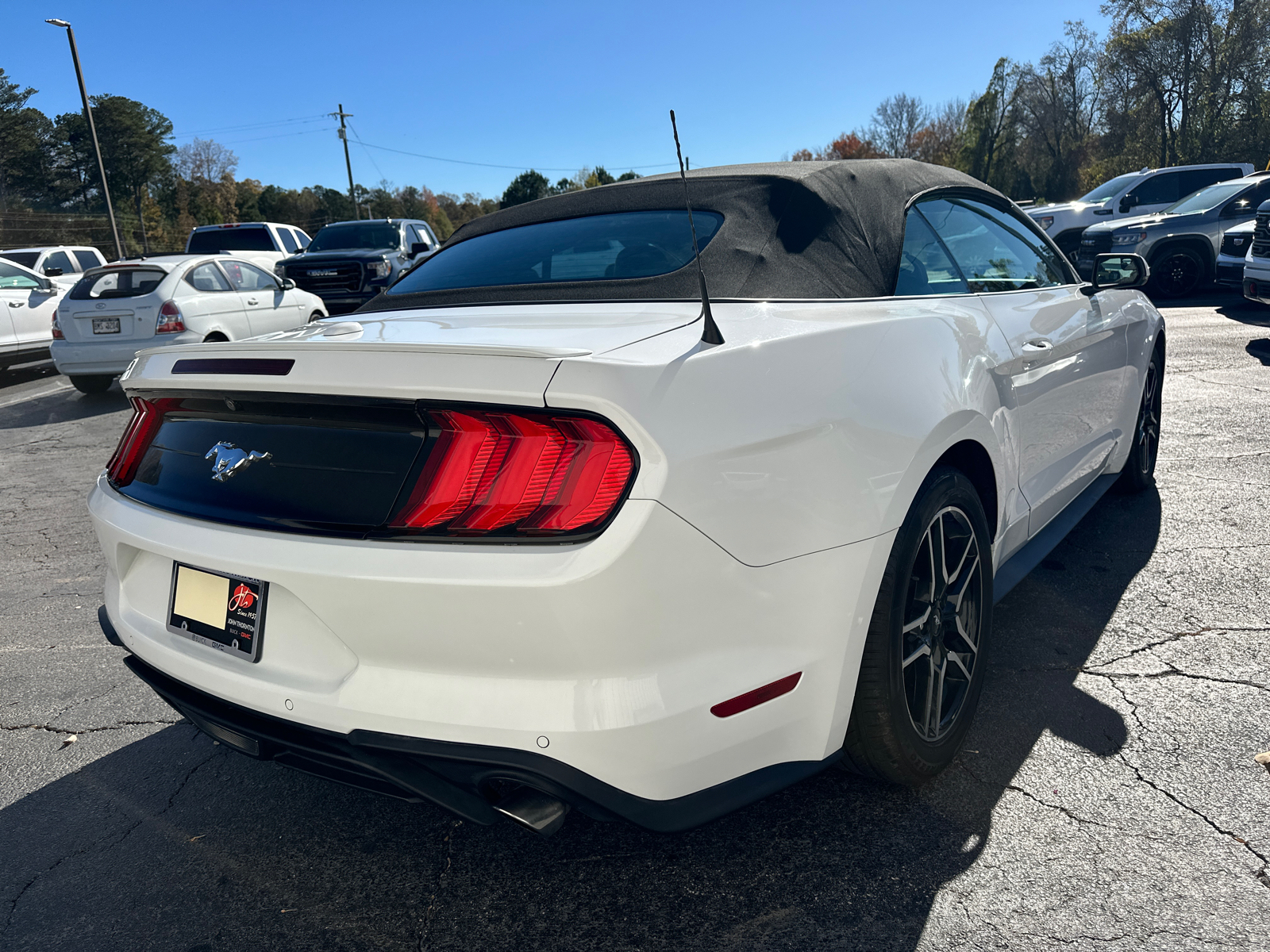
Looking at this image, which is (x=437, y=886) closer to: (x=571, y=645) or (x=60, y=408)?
(x=571, y=645)

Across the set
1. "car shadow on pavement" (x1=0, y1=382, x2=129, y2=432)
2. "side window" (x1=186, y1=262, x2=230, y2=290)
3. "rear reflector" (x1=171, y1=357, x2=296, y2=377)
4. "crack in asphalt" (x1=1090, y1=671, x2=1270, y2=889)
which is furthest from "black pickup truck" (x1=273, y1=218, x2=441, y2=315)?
"crack in asphalt" (x1=1090, y1=671, x2=1270, y2=889)

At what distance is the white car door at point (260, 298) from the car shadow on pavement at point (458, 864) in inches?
342

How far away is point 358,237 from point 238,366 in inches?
562

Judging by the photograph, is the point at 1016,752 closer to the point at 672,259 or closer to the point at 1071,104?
the point at 672,259

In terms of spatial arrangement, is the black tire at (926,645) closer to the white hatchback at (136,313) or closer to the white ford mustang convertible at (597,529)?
the white ford mustang convertible at (597,529)

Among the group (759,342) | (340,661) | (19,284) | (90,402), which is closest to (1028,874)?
(759,342)

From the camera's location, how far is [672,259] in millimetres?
2498

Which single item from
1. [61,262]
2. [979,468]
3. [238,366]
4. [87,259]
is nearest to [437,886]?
[238,366]

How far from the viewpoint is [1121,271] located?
409 cm

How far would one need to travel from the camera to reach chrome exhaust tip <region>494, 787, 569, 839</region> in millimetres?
1693

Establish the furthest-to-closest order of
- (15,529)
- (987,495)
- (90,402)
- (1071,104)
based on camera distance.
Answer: (1071,104), (90,402), (15,529), (987,495)

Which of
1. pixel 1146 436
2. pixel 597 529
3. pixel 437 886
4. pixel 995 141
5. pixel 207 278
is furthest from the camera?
pixel 995 141

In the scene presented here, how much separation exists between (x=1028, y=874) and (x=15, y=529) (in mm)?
5624

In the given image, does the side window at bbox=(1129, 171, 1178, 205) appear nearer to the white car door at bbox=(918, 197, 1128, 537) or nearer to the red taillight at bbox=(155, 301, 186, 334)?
the white car door at bbox=(918, 197, 1128, 537)
